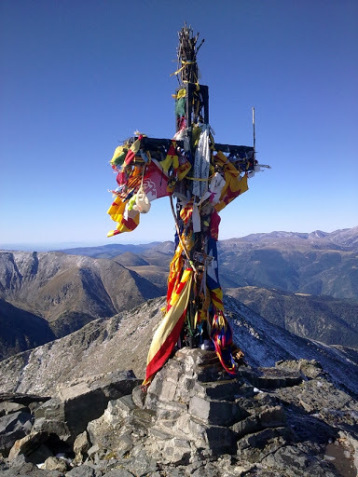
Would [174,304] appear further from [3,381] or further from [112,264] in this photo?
[112,264]

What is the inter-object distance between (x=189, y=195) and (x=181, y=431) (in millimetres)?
5404

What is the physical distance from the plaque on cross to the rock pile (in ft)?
1.96

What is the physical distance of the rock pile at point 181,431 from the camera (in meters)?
6.96

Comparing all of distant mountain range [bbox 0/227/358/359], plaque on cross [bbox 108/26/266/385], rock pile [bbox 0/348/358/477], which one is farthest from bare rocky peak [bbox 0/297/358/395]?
distant mountain range [bbox 0/227/358/359]

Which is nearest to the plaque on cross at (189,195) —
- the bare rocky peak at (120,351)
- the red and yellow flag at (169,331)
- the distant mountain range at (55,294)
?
the red and yellow flag at (169,331)

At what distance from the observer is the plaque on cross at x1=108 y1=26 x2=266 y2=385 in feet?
28.5

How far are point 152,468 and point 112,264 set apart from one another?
17175cm

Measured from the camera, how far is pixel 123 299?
146m

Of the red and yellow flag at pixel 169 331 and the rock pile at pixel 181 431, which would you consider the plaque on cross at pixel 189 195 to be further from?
the rock pile at pixel 181 431

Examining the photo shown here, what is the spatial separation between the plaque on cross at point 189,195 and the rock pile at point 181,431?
0.60 meters

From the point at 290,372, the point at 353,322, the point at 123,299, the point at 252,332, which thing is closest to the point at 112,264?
the point at 123,299

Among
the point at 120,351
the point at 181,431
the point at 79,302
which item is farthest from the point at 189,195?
the point at 79,302

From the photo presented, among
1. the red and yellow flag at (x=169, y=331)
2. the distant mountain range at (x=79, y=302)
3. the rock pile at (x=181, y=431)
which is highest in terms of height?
the red and yellow flag at (x=169, y=331)

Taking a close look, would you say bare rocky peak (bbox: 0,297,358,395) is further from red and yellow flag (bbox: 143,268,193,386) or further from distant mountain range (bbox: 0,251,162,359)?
distant mountain range (bbox: 0,251,162,359)
